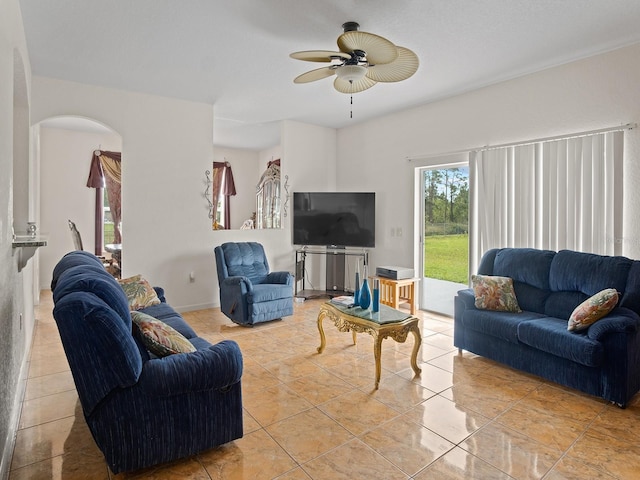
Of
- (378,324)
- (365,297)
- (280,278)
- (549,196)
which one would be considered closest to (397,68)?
(365,297)

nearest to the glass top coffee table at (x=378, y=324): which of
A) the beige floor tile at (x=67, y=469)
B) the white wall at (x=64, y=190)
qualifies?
the beige floor tile at (x=67, y=469)

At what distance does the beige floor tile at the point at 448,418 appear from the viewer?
230 centimetres

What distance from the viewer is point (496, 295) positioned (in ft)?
11.4

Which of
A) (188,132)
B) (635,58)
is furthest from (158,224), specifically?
(635,58)

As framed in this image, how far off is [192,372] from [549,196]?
3673mm

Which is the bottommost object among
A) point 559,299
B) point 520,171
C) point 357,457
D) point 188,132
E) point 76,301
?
point 357,457

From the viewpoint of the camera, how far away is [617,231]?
11.2 ft

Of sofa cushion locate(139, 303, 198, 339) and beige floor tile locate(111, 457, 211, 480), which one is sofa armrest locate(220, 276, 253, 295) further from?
beige floor tile locate(111, 457, 211, 480)

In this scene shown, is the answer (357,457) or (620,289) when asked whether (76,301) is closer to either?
(357,457)

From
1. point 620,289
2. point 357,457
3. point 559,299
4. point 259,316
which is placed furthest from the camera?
point 259,316

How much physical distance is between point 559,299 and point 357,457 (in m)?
2.31

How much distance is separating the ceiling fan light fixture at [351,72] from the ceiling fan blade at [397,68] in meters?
0.11

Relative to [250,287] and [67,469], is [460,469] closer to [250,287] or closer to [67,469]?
[67,469]

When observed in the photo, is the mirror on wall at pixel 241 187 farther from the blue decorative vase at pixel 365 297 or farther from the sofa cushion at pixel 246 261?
the blue decorative vase at pixel 365 297
